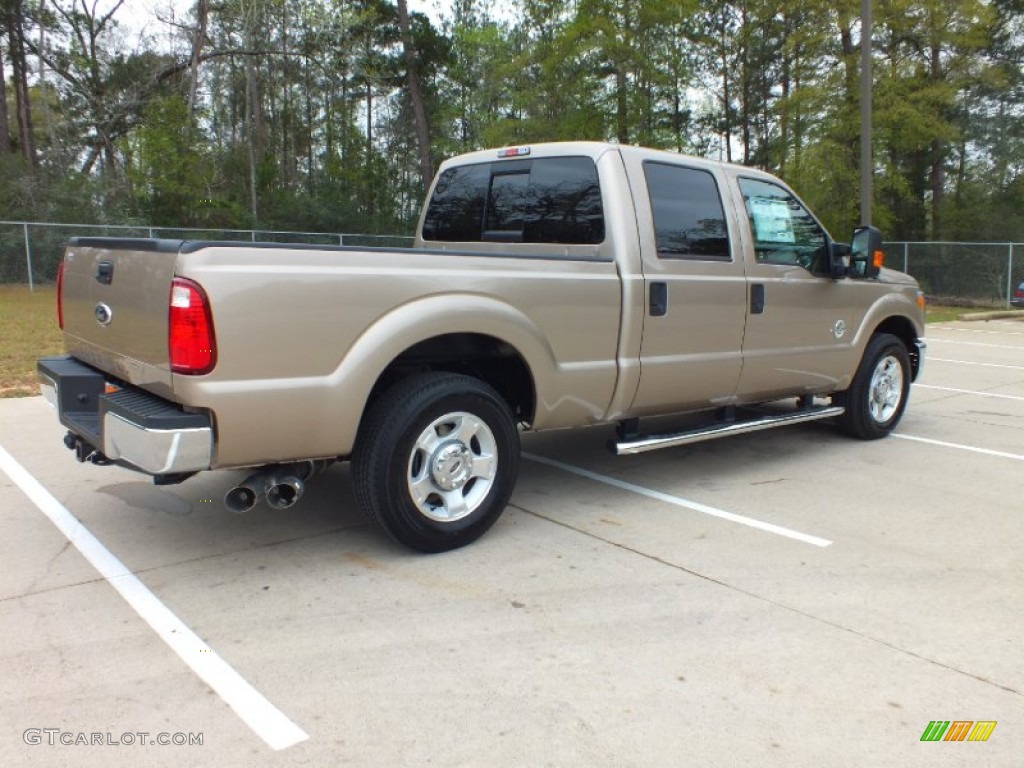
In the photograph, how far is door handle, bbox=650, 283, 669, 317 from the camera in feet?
15.6

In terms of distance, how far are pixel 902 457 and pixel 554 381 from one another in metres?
3.27

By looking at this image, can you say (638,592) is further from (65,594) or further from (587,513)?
(65,594)

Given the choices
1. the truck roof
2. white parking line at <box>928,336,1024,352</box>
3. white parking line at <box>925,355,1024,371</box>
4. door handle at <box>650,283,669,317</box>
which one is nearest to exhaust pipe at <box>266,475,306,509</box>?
door handle at <box>650,283,669,317</box>

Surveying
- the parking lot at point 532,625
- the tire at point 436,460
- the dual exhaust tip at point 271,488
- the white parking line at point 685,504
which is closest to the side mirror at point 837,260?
the parking lot at point 532,625

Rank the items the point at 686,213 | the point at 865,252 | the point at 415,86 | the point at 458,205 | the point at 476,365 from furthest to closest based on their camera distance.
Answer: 1. the point at 415,86
2. the point at 865,252
3. the point at 458,205
4. the point at 686,213
5. the point at 476,365

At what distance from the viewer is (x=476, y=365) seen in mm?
4578

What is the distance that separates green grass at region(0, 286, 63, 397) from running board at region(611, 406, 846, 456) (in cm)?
641

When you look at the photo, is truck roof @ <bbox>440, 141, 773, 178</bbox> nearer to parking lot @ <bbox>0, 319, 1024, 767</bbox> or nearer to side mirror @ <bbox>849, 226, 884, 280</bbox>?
side mirror @ <bbox>849, 226, 884, 280</bbox>

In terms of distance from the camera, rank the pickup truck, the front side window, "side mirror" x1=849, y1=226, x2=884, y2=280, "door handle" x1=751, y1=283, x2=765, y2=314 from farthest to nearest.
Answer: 1. "side mirror" x1=849, y1=226, x2=884, y2=280
2. the front side window
3. "door handle" x1=751, y1=283, x2=765, y2=314
4. the pickup truck

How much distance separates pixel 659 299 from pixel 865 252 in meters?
2.03

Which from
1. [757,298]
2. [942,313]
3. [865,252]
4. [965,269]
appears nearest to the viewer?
[757,298]

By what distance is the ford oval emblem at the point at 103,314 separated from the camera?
3895 millimetres

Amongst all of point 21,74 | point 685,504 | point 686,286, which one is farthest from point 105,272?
point 21,74

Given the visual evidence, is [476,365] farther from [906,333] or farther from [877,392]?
[906,333]
